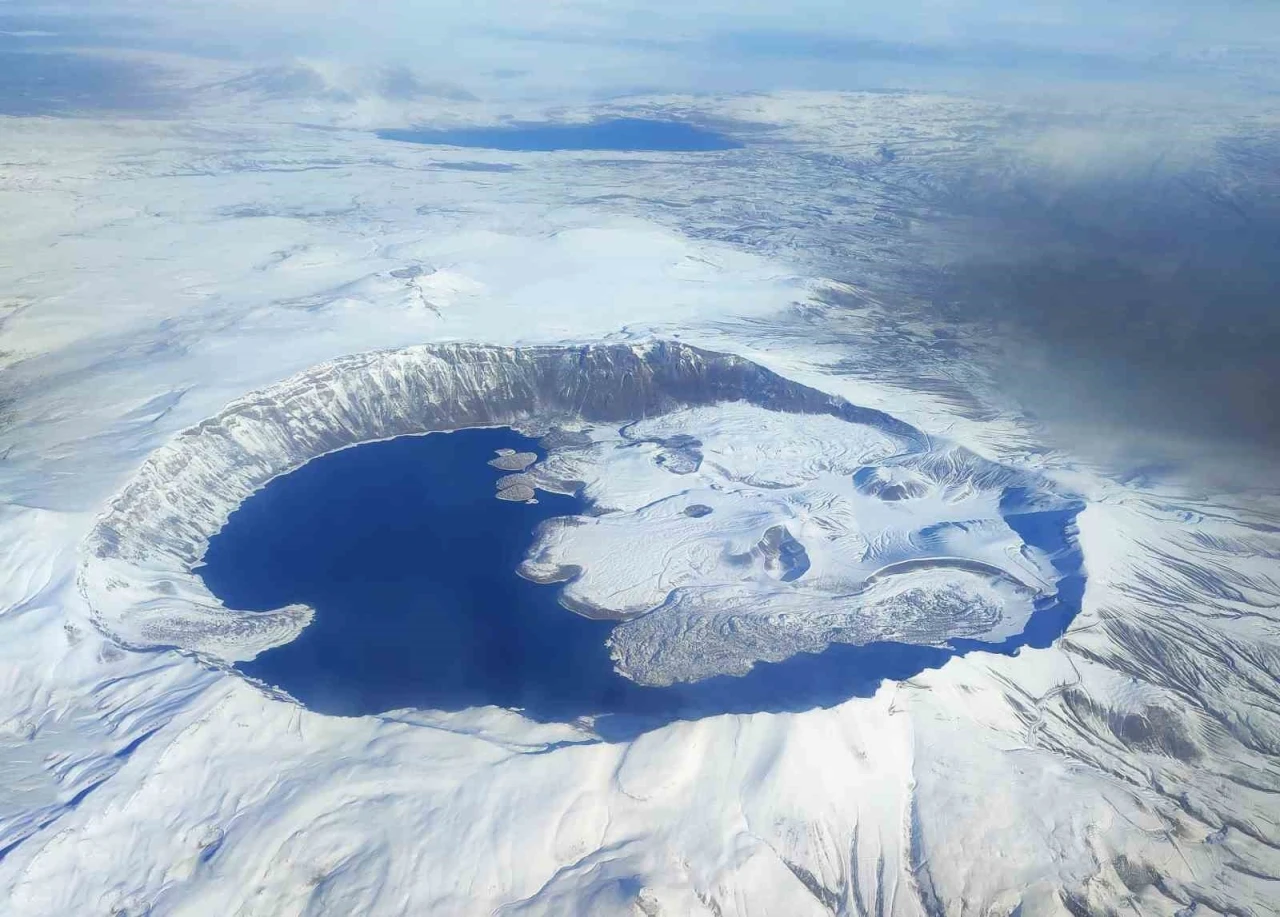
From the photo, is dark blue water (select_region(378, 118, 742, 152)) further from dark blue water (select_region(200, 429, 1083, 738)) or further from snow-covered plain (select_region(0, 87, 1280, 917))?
dark blue water (select_region(200, 429, 1083, 738))

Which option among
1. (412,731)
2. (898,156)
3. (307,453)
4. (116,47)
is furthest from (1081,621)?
(116,47)

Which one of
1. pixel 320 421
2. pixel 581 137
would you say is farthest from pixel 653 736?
pixel 581 137

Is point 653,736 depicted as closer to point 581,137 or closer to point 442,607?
point 442,607

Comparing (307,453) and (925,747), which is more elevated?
(925,747)

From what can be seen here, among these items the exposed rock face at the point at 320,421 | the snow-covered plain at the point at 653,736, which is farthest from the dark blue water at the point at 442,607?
the snow-covered plain at the point at 653,736

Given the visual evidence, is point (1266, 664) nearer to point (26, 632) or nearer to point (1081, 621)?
point (1081, 621)

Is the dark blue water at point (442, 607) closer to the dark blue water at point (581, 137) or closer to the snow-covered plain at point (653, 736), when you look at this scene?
the snow-covered plain at point (653, 736)
